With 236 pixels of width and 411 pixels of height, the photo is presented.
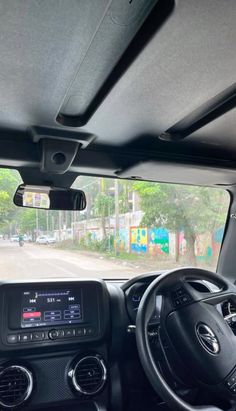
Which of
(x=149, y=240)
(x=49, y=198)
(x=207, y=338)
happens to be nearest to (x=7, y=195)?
(x=49, y=198)

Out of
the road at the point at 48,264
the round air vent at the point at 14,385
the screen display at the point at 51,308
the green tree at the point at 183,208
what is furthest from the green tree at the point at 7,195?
the green tree at the point at 183,208

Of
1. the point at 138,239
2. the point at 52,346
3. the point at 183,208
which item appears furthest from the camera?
the point at 183,208

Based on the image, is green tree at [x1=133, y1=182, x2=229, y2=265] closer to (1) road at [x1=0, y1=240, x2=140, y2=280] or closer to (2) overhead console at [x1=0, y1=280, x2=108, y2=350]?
(1) road at [x1=0, y1=240, x2=140, y2=280]

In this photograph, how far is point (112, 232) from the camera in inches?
98.0

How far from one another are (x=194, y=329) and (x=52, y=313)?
78 centimetres

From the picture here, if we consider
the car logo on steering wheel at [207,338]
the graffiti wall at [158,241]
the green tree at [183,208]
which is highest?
the green tree at [183,208]

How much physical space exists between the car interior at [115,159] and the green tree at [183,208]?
0.15 meters

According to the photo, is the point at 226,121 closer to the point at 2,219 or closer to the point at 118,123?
the point at 118,123

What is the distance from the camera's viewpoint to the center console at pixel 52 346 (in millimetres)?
1886

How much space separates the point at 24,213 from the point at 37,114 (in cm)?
70

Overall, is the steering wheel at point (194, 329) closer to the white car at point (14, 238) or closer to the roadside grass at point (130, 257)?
the roadside grass at point (130, 257)

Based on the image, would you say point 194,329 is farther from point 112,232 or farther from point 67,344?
point 112,232

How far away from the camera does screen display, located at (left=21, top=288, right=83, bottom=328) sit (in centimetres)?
201

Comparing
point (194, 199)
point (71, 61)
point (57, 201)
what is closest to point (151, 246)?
point (194, 199)
